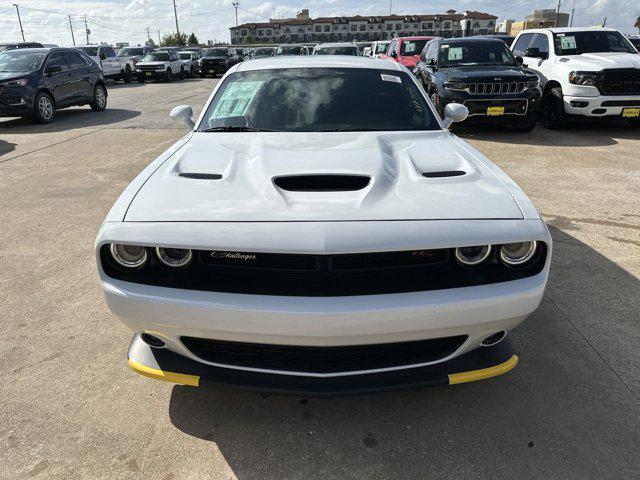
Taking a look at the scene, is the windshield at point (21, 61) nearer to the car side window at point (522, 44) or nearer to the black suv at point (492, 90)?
the black suv at point (492, 90)

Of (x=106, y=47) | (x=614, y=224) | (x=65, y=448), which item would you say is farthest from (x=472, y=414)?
(x=106, y=47)

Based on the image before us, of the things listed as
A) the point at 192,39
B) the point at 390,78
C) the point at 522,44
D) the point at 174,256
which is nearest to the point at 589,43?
the point at 522,44

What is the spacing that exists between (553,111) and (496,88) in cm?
182

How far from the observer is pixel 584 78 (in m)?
8.86

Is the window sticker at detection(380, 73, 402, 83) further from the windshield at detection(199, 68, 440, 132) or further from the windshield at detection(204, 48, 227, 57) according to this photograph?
the windshield at detection(204, 48, 227, 57)

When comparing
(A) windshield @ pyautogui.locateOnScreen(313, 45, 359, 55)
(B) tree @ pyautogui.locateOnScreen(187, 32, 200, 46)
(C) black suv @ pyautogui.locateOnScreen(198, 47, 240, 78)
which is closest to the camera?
(A) windshield @ pyautogui.locateOnScreen(313, 45, 359, 55)

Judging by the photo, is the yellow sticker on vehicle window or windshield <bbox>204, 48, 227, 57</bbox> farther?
windshield <bbox>204, 48, 227, 57</bbox>

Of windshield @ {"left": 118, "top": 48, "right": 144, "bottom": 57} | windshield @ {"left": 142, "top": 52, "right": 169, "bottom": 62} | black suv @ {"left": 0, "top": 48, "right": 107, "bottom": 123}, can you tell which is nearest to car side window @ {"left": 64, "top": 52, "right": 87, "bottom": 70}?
Result: black suv @ {"left": 0, "top": 48, "right": 107, "bottom": 123}

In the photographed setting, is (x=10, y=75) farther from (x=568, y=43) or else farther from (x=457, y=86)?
(x=568, y=43)

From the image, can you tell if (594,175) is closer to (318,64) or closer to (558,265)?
(558,265)

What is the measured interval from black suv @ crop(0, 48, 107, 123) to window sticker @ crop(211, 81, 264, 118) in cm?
974

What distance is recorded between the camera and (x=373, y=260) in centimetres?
209

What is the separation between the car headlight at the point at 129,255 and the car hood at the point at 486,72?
793 centimetres

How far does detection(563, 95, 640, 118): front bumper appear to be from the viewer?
875 cm
